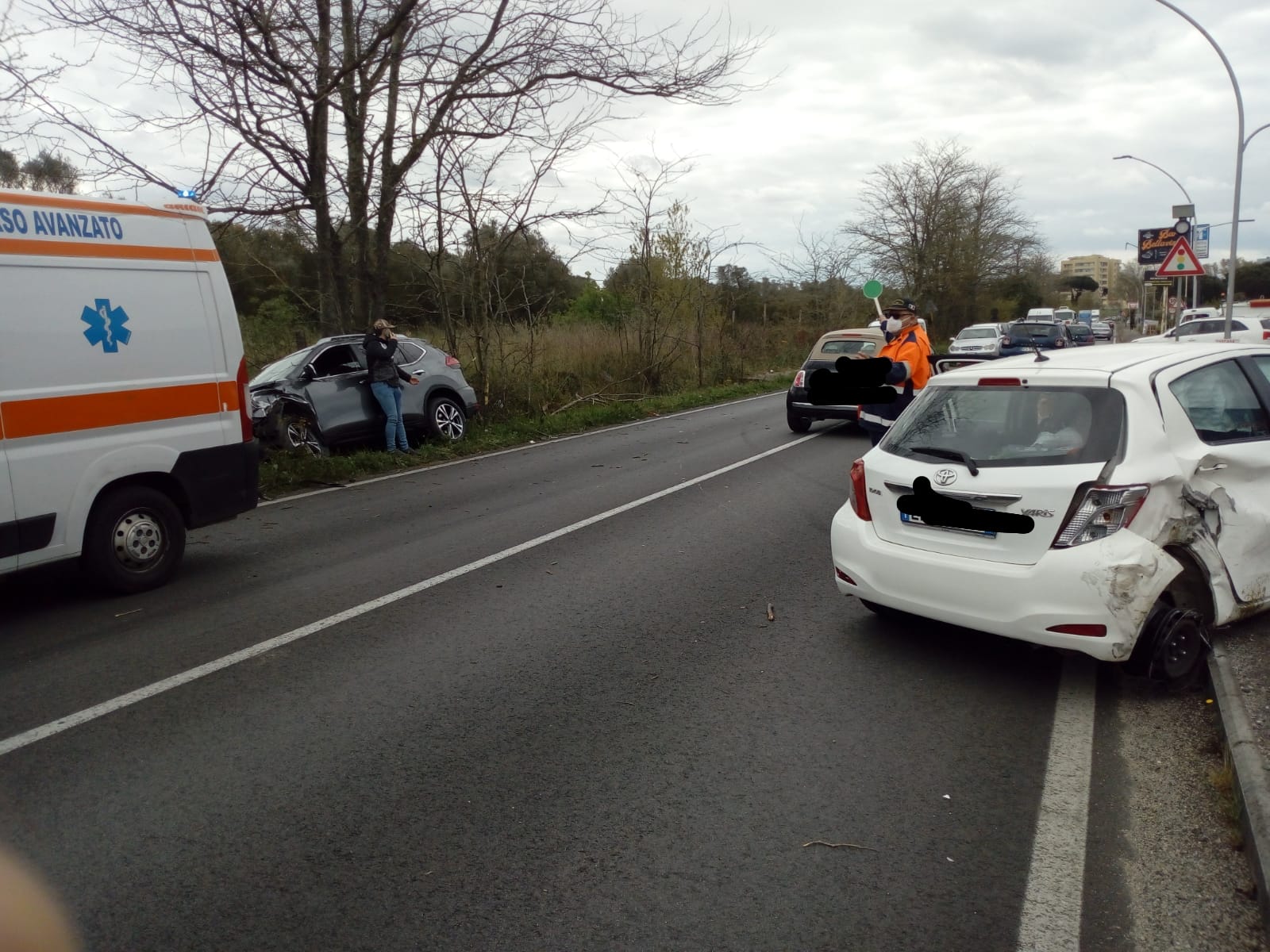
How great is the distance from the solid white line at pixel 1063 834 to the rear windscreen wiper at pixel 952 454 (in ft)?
3.81

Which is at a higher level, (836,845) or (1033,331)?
(1033,331)

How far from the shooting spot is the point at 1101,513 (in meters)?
4.32

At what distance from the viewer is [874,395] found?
10.1m

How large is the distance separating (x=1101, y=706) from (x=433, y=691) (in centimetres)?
320

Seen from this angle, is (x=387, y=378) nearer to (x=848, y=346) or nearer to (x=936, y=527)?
(x=848, y=346)

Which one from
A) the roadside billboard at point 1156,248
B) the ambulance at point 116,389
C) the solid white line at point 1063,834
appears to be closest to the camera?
the solid white line at point 1063,834

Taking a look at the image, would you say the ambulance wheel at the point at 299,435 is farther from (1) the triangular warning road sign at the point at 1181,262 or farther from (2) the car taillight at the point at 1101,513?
(1) the triangular warning road sign at the point at 1181,262

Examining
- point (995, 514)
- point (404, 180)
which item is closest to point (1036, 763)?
point (995, 514)

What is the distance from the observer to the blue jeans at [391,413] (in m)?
13.0

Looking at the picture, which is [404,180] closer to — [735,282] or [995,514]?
[995,514]

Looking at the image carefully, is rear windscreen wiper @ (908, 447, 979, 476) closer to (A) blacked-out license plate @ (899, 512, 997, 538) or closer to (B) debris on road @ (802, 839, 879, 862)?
(A) blacked-out license plate @ (899, 512, 997, 538)

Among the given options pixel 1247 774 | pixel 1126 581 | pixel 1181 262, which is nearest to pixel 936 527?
pixel 1126 581

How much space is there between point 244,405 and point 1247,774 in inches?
265

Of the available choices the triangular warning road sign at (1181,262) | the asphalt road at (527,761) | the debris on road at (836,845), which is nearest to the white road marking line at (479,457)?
the asphalt road at (527,761)
